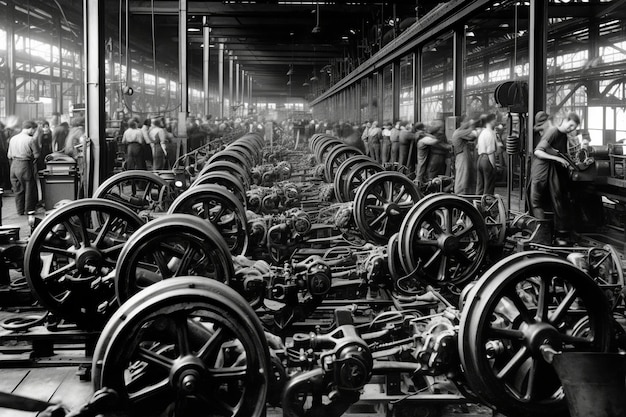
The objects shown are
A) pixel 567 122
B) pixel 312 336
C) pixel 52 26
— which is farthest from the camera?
pixel 52 26

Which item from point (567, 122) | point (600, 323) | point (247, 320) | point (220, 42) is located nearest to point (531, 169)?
point (567, 122)

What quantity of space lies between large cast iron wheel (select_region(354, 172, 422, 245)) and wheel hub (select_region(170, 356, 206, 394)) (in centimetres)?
480

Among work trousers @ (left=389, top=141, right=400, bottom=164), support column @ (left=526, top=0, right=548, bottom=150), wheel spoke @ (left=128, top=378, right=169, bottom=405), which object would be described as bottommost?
wheel spoke @ (left=128, top=378, right=169, bottom=405)

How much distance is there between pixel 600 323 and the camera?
11.8 feet

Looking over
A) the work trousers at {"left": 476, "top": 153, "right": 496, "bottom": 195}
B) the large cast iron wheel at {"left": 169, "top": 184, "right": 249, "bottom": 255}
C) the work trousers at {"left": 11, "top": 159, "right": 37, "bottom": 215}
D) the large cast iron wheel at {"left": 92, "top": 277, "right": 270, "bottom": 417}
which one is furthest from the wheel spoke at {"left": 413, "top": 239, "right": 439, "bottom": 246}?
the work trousers at {"left": 11, "top": 159, "right": 37, "bottom": 215}

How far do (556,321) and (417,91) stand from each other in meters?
11.7

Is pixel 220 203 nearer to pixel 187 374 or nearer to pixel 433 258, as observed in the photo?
pixel 433 258

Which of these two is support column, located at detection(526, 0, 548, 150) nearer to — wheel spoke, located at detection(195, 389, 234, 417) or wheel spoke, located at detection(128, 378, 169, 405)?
wheel spoke, located at detection(195, 389, 234, 417)

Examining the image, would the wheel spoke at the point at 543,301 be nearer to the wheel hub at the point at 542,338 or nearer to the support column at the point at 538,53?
the wheel hub at the point at 542,338

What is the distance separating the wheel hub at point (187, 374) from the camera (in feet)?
10.2

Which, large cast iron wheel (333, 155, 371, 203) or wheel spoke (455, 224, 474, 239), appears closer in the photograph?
wheel spoke (455, 224, 474, 239)

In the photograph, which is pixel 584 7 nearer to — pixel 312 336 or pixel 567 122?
pixel 567 122

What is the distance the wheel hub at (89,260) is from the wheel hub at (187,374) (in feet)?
7.69

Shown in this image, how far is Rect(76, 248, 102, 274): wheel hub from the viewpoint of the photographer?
17.0 ft
